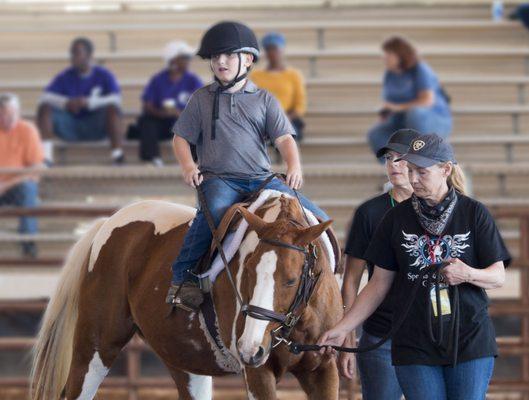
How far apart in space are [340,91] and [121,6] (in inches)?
109

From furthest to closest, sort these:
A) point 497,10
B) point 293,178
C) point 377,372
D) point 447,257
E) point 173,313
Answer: point 497,10 < point 173,313 < point 293,178 < point 377,372 < point 447,257

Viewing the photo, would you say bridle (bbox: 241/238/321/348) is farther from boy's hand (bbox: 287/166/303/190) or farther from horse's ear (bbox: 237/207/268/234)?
boy's hand (bbox: 287/166/303/190)

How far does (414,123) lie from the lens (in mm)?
9836

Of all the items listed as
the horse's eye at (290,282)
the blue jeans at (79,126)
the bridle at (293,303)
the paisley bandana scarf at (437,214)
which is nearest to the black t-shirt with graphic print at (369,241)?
the bridle at (293,303)

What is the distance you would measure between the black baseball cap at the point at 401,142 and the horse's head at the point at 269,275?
0.46 metres

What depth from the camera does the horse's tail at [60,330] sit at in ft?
20.7

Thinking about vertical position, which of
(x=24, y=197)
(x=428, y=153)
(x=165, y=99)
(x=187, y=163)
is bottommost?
(x=24, y=197)

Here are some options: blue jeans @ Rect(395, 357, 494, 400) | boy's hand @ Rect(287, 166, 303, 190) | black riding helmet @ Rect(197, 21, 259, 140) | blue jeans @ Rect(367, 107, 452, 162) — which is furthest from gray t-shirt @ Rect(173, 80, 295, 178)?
blue jeans @ Rect(367, 107, 452, 162)

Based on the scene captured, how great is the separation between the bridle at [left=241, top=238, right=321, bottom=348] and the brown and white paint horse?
27 millimetres

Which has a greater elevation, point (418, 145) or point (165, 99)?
point (418, 145)

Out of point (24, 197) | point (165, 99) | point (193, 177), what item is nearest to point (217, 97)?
point (193, 177)

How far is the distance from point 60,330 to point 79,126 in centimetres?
472

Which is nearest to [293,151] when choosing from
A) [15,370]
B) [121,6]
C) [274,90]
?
[15,370]

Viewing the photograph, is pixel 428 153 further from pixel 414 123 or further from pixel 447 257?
pixel 414 123
